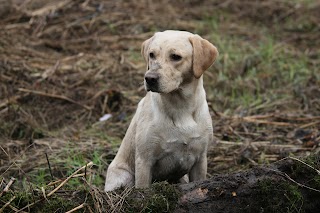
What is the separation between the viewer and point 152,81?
169 inches

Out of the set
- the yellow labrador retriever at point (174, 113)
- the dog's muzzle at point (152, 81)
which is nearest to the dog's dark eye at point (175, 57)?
the yellow labrador retriever at point (174, 113)

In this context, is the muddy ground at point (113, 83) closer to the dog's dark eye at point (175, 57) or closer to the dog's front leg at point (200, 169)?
the dog's front leg at point (200, 169)

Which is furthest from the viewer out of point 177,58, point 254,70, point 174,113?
point 254,70

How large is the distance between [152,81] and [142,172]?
0.73 meters

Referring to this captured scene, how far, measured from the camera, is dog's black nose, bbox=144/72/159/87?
4.27 metres

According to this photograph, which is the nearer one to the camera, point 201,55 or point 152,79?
point 152,79

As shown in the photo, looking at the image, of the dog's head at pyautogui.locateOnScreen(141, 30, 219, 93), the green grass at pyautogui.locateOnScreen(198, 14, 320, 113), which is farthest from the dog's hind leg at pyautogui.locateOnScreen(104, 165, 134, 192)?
the green grass at pyautogui.locateOnScreen(198, 14, 320, 113)

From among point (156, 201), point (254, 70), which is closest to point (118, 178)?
point (156, 201)

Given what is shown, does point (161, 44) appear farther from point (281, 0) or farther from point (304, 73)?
point (281, 0)

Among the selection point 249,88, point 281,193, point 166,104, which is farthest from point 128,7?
point 281,193

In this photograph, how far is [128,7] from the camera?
10102 mm

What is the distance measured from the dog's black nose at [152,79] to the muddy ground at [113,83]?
0.91 m

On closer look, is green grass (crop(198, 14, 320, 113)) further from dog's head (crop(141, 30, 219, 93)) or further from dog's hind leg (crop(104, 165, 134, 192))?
dog's head (crop(141, 30, 219, 93))

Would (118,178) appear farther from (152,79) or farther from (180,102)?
(152,79)
